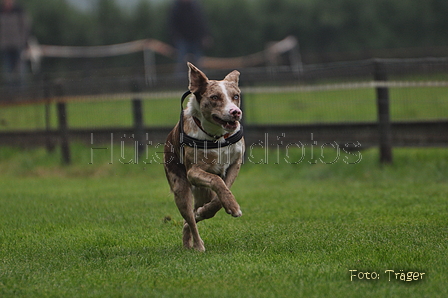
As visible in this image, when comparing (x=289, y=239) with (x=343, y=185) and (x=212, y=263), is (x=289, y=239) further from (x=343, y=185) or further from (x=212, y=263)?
(x=343, y=185)

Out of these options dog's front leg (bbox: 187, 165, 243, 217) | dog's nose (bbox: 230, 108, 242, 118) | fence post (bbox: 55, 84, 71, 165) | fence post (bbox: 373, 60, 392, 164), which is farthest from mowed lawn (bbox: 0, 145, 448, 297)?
fence post (bbox: 55, 84, 71, 165)

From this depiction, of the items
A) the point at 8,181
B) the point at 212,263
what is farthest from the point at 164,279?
the point at 8,181

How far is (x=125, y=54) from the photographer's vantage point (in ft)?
104

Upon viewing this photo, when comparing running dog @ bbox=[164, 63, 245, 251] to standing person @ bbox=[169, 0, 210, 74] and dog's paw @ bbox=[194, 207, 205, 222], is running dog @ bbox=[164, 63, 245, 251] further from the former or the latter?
standing person @ bbox=[169, 0, 210, 74]

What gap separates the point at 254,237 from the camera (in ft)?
22.6

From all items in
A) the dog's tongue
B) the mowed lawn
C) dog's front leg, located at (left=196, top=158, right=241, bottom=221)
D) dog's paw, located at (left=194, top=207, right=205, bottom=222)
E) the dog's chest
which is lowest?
the mowed lawn

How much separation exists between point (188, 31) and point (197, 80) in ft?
53.0

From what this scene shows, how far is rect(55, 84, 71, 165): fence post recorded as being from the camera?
1515 centimetres

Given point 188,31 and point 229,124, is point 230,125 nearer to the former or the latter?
point 229,124

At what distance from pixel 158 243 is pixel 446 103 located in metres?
6.57

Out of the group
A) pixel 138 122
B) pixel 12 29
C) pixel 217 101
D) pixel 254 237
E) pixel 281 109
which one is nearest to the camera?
pixel 217 101

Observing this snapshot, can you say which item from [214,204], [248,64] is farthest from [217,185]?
[248,64]

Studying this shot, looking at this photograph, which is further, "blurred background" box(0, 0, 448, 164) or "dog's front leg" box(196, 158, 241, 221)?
"blurred background" box(0, 0, 448, 164)

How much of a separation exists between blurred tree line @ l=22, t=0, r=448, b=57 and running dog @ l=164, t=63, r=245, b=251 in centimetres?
2174
